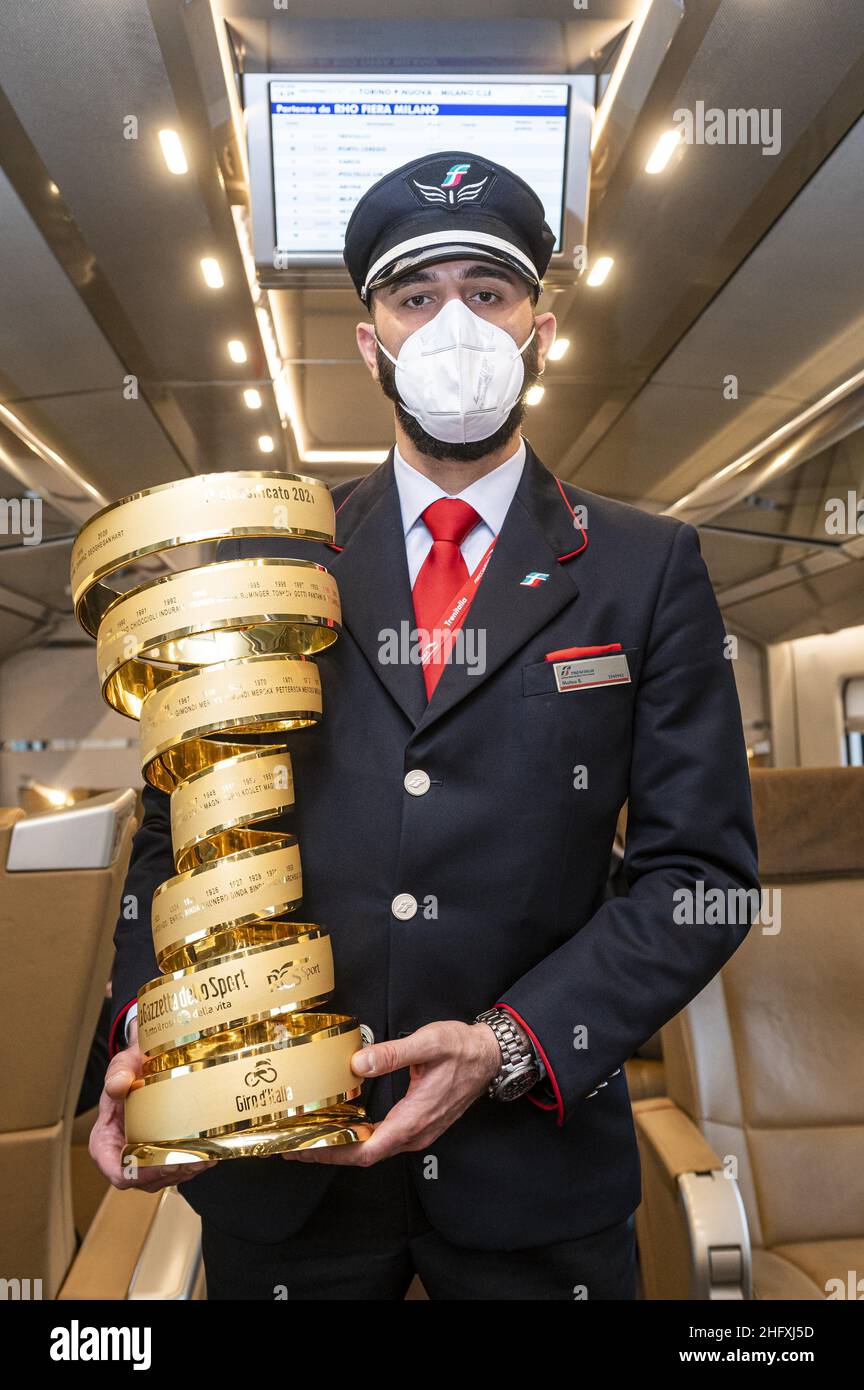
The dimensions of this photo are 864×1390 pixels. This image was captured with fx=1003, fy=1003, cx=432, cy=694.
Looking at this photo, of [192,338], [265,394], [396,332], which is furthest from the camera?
[265,394]

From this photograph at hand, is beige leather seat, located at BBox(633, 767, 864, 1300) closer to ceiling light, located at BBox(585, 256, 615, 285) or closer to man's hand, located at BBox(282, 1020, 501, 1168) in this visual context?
man's hand, located at BBox(282, 1020, 501, 1168)

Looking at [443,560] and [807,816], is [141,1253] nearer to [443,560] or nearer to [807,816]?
[443,560]

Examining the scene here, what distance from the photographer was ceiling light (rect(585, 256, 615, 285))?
358 cm

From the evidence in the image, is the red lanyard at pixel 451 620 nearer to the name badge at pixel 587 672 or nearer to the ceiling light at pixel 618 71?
the name badge at pixel 587 672

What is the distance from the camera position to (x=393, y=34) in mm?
2738

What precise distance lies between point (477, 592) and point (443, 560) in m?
0.08

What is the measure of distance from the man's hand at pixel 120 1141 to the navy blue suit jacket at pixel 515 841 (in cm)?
18

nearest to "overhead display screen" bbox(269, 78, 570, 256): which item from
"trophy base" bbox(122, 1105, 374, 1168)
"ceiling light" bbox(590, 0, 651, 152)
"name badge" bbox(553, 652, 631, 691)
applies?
"ceiling light" bbox(590, 0, 651, 152)

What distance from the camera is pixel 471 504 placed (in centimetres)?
134

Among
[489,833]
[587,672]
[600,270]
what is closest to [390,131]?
[600,270]

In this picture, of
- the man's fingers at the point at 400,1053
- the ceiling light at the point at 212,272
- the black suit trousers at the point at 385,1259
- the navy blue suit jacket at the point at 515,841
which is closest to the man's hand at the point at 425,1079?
the man's fingers at the point at 400,1053
